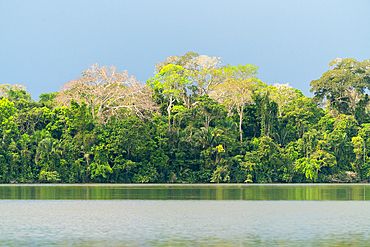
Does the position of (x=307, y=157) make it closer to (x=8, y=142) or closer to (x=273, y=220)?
(x=8, y=142)

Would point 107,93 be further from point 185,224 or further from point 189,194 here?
point 185,224

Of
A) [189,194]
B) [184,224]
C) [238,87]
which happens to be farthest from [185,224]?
[238,87]

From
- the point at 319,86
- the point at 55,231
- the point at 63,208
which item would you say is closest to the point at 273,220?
the point at 55,231

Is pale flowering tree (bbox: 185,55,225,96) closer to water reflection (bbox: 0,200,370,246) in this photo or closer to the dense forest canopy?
the dense forest canopy

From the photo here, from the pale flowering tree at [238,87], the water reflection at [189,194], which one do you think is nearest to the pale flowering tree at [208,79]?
the pale flowering tree at [238,87]

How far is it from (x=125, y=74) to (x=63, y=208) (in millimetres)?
36478

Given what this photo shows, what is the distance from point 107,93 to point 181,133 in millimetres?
9536

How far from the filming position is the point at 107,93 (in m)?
57.2

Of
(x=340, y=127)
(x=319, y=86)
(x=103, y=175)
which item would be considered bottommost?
(x=103, y=175)

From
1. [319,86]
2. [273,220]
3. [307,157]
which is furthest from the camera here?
[319,86]

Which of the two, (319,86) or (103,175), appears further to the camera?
(319,86)

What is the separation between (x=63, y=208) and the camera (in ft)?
74.3

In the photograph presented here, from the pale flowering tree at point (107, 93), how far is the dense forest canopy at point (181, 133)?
113mm

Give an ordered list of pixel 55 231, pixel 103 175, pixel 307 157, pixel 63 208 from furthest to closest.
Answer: pixel 307 157 → pixel 103 175 → pixel 63 208 → pixel 55 231
